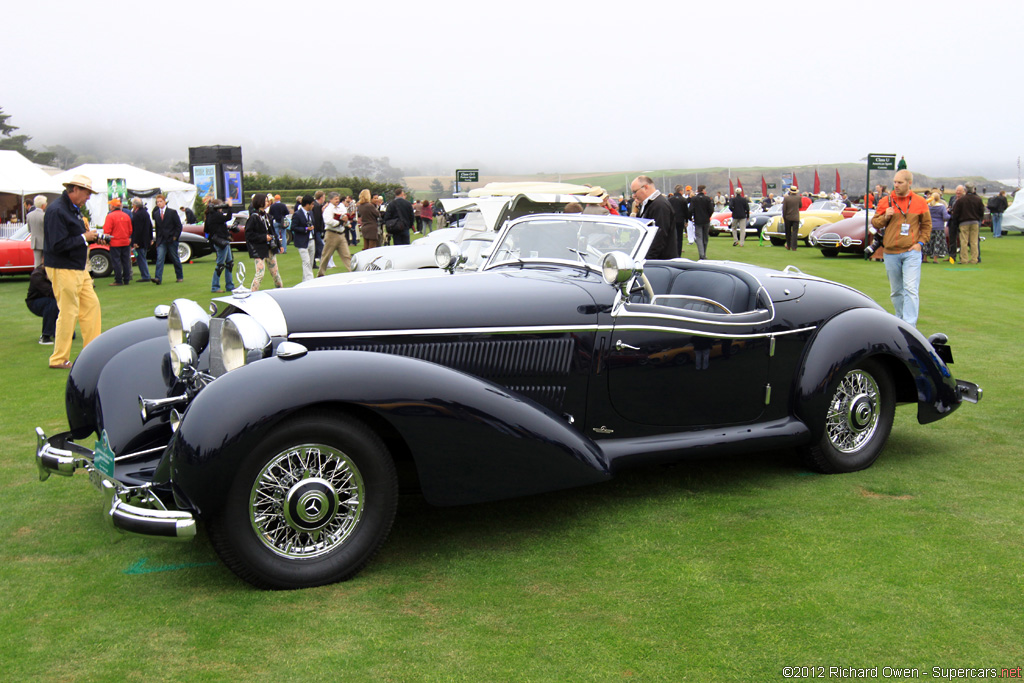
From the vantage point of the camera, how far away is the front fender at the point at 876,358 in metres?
5.16

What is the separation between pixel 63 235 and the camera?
8211 mm


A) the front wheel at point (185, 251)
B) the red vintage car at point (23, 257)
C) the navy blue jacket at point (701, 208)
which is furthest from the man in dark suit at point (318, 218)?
the navy blue jacket at point (701, 208)

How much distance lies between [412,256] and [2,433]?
808cm

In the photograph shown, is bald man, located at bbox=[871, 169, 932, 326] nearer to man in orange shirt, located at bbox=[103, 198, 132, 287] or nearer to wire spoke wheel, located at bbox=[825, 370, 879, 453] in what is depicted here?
wire spoke wheel, located at bbox=[825, 370, 879, 453]

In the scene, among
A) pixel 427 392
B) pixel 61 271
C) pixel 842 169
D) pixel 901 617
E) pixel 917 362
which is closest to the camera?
pixel 901 617

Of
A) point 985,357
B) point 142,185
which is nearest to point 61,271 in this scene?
point 985,357

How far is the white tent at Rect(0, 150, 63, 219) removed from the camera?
26.3 m

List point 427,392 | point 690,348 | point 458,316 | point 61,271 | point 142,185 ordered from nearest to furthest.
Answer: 1. point 427,392
2. point 458,316
3. point 690,348
4. point 61,271
5. point 142,185

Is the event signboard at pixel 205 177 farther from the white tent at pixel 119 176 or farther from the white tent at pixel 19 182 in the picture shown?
the white tent at pixel 19 182

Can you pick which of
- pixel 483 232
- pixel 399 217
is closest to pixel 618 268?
pixel 483 232

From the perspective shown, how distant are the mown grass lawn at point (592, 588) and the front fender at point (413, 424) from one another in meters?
0.41

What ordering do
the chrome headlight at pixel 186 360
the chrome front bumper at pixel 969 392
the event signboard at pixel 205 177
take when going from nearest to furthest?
1. the chrome headlight at pixel 186 360
2. the chrome front bumper at pixel 969 392
3. the event signboard at pixel 205 177

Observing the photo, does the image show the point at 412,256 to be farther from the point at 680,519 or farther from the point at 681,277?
the point at 680,519

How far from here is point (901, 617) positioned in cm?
332
